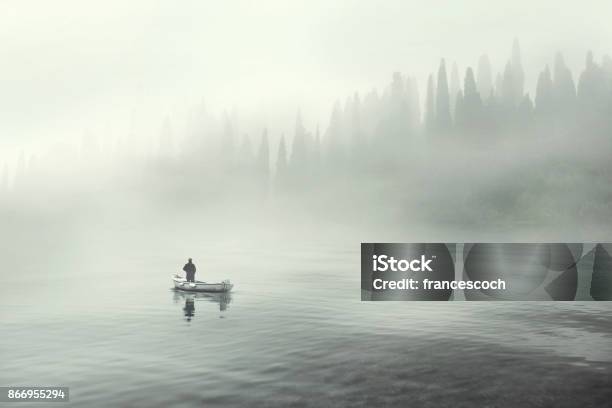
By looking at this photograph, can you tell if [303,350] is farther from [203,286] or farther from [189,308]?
[203,286]

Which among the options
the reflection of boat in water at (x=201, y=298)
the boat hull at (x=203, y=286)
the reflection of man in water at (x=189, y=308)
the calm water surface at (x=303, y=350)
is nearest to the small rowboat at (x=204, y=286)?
the boat hull at (x=203, y=286)

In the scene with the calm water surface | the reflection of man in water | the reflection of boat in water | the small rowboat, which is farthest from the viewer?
the small rowboat

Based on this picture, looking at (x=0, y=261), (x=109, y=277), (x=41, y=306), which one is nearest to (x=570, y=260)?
(x=109, y=277)

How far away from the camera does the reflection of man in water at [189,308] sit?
53156mm

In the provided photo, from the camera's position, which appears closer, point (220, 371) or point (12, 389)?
point (12, 389)

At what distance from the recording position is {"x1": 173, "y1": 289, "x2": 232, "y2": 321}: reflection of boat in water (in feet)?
193

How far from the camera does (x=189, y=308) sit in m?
58.1

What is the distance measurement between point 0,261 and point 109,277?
171 ft

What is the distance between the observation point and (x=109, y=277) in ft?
317

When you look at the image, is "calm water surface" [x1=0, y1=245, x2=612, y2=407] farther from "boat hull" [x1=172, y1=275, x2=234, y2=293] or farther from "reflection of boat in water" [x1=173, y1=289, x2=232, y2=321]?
"boat hull" [x1=172, y1=275, x2=234, y2=293]

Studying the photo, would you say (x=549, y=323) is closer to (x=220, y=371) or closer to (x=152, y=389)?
(x=220, y=371)

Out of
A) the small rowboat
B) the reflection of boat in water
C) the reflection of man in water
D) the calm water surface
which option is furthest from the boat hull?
the reflection of man in water

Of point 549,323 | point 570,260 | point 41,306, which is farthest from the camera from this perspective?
point 570,260

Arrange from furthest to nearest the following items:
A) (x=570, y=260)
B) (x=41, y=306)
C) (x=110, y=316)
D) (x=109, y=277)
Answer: (x=570, y=260)
(x=109, y=277)
(x=41, y=306)
(x=110, y=316)
